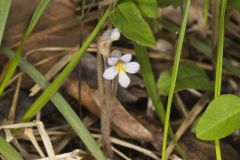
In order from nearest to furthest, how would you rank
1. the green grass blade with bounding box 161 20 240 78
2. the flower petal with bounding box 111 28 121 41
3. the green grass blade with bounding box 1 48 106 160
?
the flower petal with bounding box 111 28 121 41 → the green grass blade with bounding box 1 48 106 160 → the green grass blade with bounding box 161 20 240 78

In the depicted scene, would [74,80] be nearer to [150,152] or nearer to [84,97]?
[84,97]

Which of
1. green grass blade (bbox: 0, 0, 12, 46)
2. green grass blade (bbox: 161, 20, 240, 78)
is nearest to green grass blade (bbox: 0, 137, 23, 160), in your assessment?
green grass blade (bbox: 0, 0, 12, 46)

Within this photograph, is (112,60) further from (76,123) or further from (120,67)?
(76,123)

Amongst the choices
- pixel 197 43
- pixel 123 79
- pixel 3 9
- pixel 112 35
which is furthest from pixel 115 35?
pixel 197 43

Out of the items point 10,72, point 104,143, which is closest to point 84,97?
point 104,143

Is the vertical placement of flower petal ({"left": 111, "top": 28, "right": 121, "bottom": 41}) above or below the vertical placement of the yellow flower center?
above

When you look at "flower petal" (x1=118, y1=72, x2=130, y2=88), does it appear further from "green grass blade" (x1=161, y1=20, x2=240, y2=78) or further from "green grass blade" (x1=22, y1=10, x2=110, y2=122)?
"green grass blade" (x1=161, y1=20, x2=240, y2=78)
